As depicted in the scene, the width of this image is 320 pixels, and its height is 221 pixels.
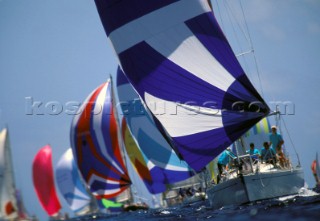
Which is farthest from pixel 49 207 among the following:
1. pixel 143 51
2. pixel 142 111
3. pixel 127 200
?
pixel 143 51

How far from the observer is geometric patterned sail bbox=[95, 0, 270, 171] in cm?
1009

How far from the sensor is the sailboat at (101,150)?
23.3 metres

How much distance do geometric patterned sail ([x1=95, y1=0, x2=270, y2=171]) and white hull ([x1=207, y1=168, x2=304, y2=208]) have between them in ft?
2.75

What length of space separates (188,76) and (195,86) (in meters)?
0.29

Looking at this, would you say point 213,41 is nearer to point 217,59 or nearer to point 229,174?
point 217,59

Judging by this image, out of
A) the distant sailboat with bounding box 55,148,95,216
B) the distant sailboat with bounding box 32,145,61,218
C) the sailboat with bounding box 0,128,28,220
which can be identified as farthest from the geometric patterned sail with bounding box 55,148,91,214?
the sailboat with bounding box 0,128,28,220

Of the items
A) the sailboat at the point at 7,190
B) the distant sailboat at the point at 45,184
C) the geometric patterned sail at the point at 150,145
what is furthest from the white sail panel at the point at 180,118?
the distant sailboat at the point at 45,184

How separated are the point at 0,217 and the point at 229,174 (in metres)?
11.8

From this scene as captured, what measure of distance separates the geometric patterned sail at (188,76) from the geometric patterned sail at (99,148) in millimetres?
12450

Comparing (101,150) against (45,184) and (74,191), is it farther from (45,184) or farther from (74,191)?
(45,184)

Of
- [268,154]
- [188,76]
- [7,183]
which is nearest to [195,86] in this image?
→ [188,76]

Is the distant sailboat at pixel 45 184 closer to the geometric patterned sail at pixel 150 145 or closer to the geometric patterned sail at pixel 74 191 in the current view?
the geometric patterned sail at pixel 74 191

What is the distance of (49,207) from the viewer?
36.8 metres

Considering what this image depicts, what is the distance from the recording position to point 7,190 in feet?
63.9
